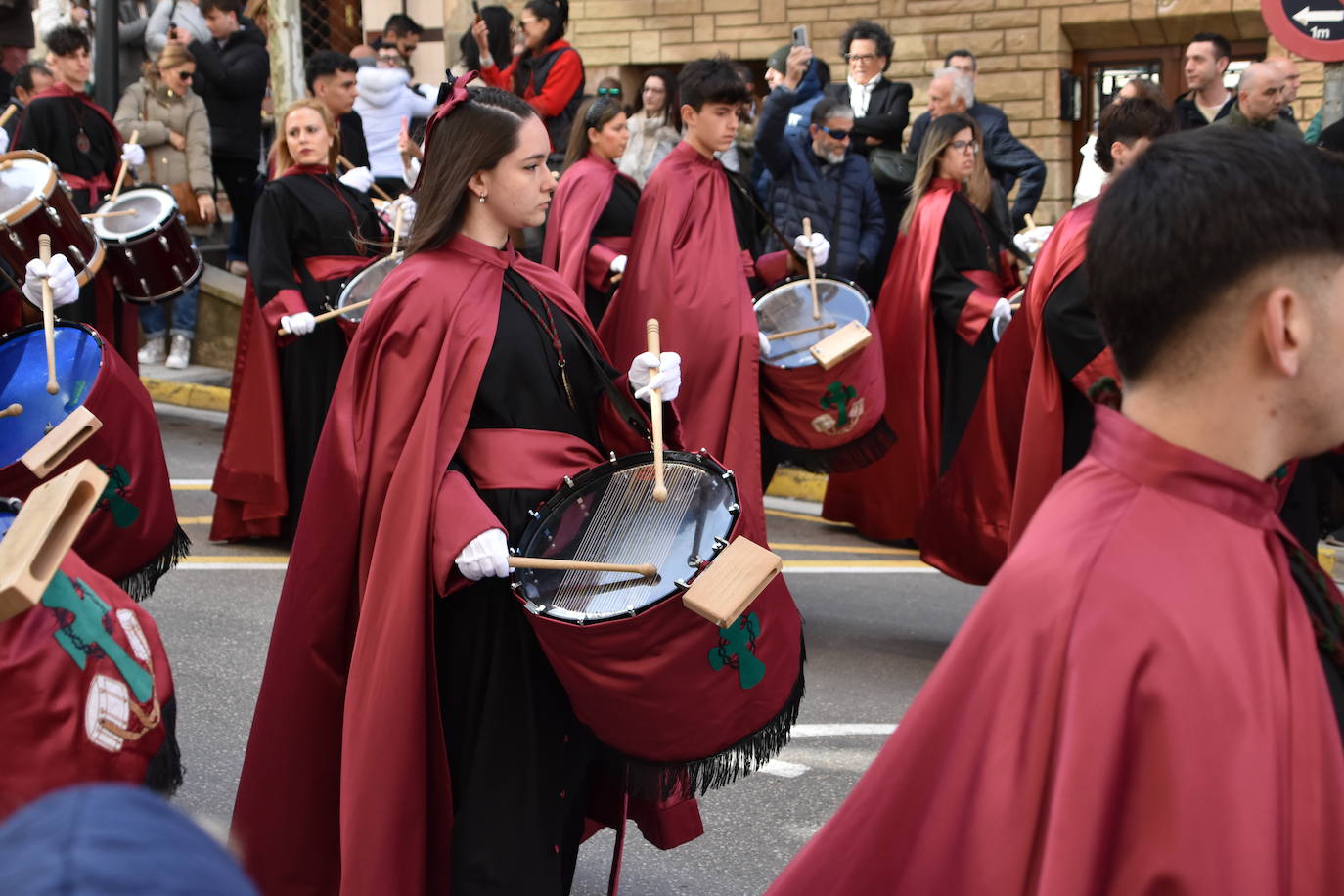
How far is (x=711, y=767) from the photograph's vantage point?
3.37m

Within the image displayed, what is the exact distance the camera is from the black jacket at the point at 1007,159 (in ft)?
30.0

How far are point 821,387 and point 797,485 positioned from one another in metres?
3.43

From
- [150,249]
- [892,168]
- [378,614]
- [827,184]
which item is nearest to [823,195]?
[827,184]

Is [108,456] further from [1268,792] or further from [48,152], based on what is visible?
[48,152]

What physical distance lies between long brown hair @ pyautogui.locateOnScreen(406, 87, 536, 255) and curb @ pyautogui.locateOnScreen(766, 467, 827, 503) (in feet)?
18.8

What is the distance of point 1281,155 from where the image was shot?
6.06 feet

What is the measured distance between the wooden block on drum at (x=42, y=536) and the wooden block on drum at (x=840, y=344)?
3.74 metres

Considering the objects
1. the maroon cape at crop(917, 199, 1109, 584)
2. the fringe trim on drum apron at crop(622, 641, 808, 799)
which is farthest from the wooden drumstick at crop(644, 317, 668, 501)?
the maroon cape at crop(917, 199, 1109, 584)

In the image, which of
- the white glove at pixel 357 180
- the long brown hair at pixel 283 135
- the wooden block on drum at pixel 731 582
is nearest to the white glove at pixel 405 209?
the white glove at pixel 357 180

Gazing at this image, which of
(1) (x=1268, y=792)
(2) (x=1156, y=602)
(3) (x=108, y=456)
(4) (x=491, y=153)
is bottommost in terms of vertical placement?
(3) (x=108, y=456)

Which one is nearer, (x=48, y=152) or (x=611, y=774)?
(x=611, y=774)

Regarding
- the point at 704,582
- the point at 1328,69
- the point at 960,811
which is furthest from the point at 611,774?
the point at 1328,69

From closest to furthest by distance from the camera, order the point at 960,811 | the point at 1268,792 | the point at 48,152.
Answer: the point at 1268,792 < the point at 960,811 < the point at 48,152

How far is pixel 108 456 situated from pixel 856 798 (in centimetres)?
296
